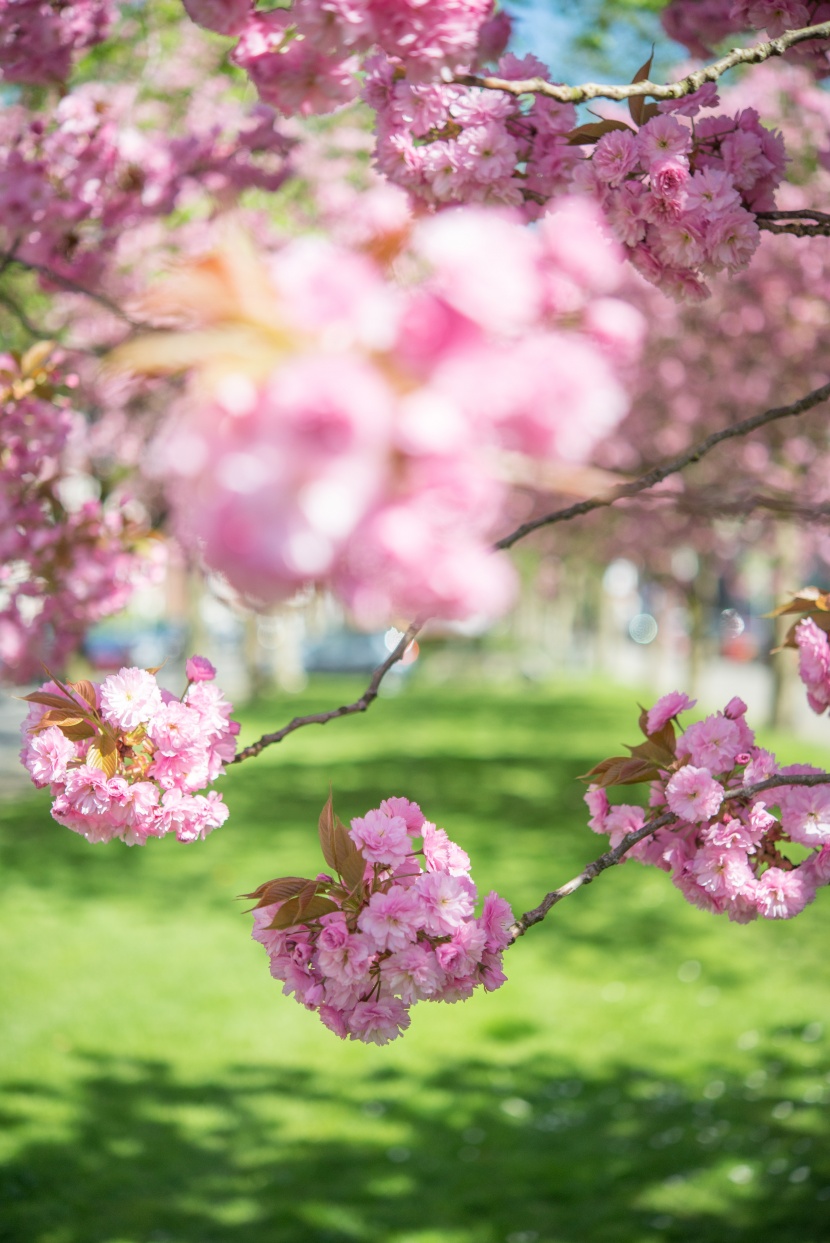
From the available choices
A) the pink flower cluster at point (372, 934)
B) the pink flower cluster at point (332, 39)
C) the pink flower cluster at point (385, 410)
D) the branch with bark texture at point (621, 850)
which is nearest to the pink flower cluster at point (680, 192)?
the pink flower cluster at point (332, 39)

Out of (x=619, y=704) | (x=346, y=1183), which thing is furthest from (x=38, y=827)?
(x=619, y=704)

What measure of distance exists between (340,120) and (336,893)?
7.11 meters

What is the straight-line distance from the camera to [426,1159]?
4324 mm

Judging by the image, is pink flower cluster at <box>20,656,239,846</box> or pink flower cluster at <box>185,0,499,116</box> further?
pink flower cluster at <box>20,656,239,846</box>

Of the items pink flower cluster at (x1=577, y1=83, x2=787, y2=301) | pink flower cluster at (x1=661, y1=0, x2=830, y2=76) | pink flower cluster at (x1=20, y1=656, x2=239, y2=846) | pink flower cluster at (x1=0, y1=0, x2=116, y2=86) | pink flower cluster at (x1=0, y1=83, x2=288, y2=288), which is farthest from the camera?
pink flower cluster at (x1=0, y1=83, x2=288, y2=288)

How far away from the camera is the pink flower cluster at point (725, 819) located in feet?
6.91

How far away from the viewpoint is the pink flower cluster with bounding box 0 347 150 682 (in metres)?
3.42

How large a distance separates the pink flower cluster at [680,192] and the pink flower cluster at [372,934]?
122cm

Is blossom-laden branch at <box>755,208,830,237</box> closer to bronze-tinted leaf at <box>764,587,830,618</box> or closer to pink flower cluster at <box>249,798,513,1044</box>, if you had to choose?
bronze-tinted leaf at <box>764,587,830,618</box>

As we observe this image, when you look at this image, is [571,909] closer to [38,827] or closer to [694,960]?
[694,960]

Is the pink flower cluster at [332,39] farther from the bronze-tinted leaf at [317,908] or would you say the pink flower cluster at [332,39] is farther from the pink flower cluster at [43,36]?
the pink flower cluster at [43,36]

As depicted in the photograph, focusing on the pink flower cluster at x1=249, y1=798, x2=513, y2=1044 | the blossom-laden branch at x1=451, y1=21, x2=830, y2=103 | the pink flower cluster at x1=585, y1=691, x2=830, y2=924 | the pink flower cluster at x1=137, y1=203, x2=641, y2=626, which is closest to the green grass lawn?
the pink flower cluster at x1=585, y1=691, x2=830, y2=924

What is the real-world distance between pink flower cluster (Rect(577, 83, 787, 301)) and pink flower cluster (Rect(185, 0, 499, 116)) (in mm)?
422

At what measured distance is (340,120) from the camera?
781 cm
